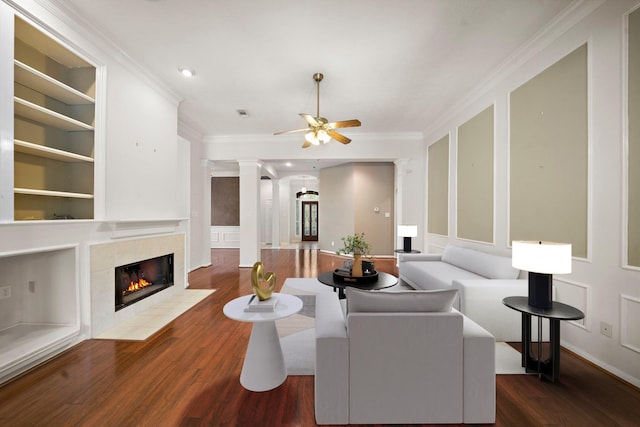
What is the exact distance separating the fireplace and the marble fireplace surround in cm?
7

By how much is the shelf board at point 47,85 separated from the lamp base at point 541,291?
423cm

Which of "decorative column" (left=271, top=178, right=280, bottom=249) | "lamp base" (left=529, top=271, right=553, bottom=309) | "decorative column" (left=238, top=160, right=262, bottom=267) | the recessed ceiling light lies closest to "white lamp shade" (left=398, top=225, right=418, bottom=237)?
"lamp base" (left=529, top=271, right=553, bottom=309)

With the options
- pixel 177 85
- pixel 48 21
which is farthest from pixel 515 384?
pixel 177 85

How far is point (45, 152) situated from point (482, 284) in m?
4.26

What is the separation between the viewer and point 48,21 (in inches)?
87.7

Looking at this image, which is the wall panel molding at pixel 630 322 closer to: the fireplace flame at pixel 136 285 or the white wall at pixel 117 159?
the white wall at pixel 117 159

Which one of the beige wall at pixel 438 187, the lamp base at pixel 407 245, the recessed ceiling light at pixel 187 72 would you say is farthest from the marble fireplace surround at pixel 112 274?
the beige wall at pixel 438 187

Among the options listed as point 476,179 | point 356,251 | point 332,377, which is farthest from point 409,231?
point 332,377

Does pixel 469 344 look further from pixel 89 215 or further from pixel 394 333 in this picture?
pixel 89 215

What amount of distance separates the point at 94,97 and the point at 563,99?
4.63 meters

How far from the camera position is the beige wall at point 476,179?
3.59 m

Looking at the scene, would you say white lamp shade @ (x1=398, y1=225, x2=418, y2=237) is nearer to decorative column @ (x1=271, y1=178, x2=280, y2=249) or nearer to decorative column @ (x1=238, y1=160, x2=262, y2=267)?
decorative column @ (x1=238, y1=160, x2=262, y2=267)

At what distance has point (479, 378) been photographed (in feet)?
4.99

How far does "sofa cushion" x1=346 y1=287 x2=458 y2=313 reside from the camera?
5.16ft
